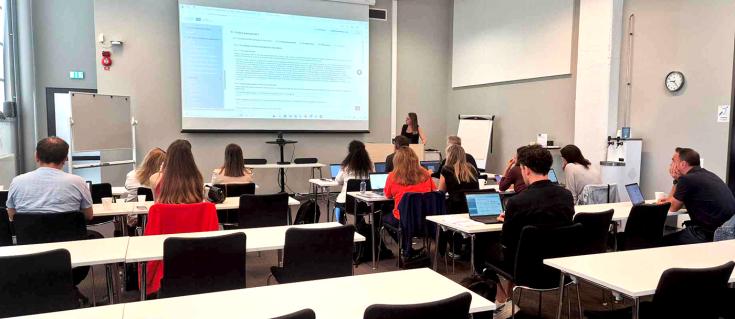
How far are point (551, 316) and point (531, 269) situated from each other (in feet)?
2.47

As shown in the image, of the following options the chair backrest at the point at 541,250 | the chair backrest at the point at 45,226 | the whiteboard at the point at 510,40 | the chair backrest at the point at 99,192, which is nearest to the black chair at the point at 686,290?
the chair backrest at the point at 541,250

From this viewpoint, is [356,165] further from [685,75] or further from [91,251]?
[685,75]

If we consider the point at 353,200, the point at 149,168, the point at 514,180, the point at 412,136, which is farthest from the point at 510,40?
the point at 149,168

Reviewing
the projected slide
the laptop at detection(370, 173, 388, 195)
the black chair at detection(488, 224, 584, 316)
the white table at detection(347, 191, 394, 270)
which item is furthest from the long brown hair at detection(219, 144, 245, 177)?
the projected slide

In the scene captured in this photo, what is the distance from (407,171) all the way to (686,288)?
2.65 meters

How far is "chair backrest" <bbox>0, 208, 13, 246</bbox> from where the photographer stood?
315 cm

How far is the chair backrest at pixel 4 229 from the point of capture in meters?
3.15

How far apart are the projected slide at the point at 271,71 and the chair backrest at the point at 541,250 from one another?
21.1ft

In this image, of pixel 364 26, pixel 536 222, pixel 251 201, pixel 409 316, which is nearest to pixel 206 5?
pixel 364 26

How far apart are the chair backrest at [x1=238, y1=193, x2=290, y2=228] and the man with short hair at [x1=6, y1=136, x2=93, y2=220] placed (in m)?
1.24

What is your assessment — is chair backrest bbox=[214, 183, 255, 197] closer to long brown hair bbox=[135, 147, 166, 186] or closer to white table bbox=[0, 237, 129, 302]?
long brown hair bbox=[135, 147, 166, 186]

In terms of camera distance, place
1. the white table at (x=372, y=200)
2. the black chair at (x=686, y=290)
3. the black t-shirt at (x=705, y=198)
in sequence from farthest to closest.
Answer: the white table at (x=372, y=200), the black t-shirt at (x=705, y=198), the black chair at (x=686, y=290)

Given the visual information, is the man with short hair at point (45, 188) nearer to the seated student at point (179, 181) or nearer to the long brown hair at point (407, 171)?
the seated student at point (179, 181)

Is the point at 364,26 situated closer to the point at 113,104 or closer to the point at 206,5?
the point at 206,5
